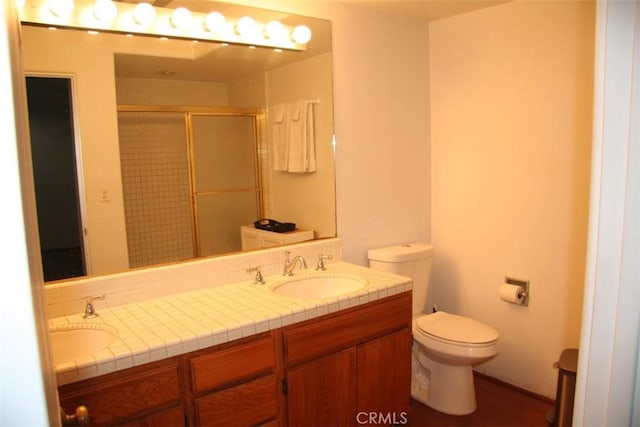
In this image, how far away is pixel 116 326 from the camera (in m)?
1.72

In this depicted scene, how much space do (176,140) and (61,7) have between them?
67cm

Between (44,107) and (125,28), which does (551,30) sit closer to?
(125,28)

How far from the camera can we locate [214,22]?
2.15 m

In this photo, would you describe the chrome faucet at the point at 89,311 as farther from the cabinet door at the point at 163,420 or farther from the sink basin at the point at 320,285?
the sink basin at the point at 320,285

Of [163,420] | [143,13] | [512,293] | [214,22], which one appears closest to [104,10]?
[143,13]

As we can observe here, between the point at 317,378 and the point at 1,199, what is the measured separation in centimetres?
172

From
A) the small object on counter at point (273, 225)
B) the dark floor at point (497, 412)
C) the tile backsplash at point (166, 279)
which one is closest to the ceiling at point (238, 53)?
the small object on counter at point (273, 225)

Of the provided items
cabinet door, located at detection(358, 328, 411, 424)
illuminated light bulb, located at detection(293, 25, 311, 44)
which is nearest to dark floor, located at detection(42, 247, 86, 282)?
cabinet door, located at detection(358, 328, 411, 424)

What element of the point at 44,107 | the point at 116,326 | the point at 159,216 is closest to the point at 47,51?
the point at 44,107

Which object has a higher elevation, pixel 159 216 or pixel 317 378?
pixel 159 216

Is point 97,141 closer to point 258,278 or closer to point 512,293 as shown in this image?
point 258,278

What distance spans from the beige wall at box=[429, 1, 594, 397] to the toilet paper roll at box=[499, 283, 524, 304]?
0.22ft

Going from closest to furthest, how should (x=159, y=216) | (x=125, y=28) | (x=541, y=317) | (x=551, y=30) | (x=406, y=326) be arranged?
(x=125, y=28), (x=159, y=216), (x=406, y=326), (x=551, y=30), (x=541, y=317)

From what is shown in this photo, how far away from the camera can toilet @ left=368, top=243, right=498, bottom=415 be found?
95.0 inches
